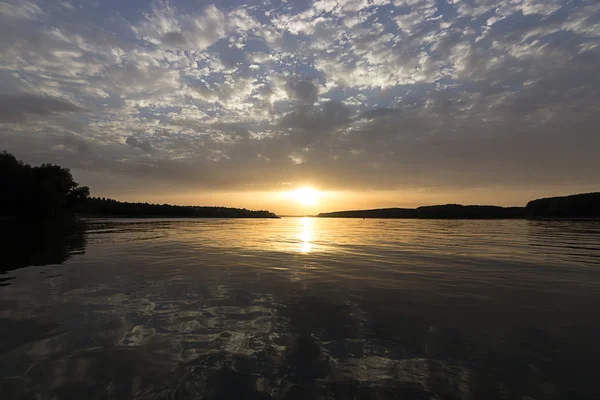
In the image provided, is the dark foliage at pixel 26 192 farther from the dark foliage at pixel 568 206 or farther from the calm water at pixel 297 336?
the dark foliage at pixel 568 206

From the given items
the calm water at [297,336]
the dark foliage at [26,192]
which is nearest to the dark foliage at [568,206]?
the calm water at [297,336]

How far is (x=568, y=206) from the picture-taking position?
158m

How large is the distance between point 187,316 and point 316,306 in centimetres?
469

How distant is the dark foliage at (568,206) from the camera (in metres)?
149

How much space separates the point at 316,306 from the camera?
10.9 m

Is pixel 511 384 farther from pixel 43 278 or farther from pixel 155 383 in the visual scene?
pixel 43 278

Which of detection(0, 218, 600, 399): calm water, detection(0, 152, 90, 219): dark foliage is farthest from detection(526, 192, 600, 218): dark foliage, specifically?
detection(0, 152, 90, 219): dark foliage

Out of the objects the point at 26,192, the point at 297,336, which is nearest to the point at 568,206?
the point at 297,336

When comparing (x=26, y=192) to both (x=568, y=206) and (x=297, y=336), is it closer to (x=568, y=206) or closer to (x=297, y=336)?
(x=297, y=336)

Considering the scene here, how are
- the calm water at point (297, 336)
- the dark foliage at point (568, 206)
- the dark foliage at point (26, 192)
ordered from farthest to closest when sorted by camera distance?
the dark foliage at point (568, 206), the dark foliage at point (26, 192), the calm water at point (297, 336)

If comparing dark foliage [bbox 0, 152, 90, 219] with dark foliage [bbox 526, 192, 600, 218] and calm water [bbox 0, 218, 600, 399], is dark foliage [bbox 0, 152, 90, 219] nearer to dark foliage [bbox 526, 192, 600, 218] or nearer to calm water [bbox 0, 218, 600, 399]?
calm water [bbox 0, 218, 600, 399]

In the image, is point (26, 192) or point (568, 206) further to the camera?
point (568, 206)

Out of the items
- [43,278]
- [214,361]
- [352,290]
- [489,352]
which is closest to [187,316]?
[214,361]

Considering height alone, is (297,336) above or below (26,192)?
below
